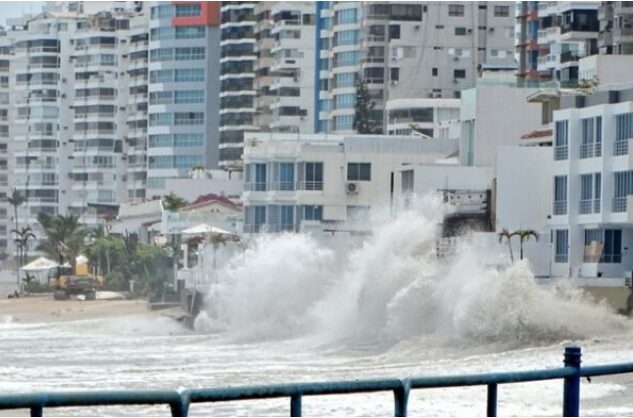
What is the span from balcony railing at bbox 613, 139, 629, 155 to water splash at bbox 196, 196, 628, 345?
147 inches

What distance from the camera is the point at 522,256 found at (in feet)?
158

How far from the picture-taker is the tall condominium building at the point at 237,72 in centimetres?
12912

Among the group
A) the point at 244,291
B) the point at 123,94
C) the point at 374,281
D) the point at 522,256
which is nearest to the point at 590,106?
the point at 522,256

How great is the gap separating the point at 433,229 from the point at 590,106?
19.6ft

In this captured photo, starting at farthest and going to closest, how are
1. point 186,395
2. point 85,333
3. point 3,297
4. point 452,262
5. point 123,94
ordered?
point 123,94 < point 3,297 < point 85,333 < point 452,262 < point 186,395

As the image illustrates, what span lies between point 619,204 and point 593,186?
4.45 ft

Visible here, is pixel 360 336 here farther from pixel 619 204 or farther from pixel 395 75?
pixel 395 75

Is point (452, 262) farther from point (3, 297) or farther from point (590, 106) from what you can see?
point (3, 297)

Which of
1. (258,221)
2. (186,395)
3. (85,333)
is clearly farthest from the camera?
(258,221)

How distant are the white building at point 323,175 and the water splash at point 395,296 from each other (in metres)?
3.74

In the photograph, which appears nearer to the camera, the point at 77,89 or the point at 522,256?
the point at 522,256

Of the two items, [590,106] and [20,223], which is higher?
[590,106]

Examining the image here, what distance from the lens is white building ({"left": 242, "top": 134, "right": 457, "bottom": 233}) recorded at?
65.9m

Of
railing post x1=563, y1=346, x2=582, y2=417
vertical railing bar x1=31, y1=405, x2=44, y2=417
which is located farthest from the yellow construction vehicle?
vertical railing bar x1=31, y1=405, x2=44, y2=417
